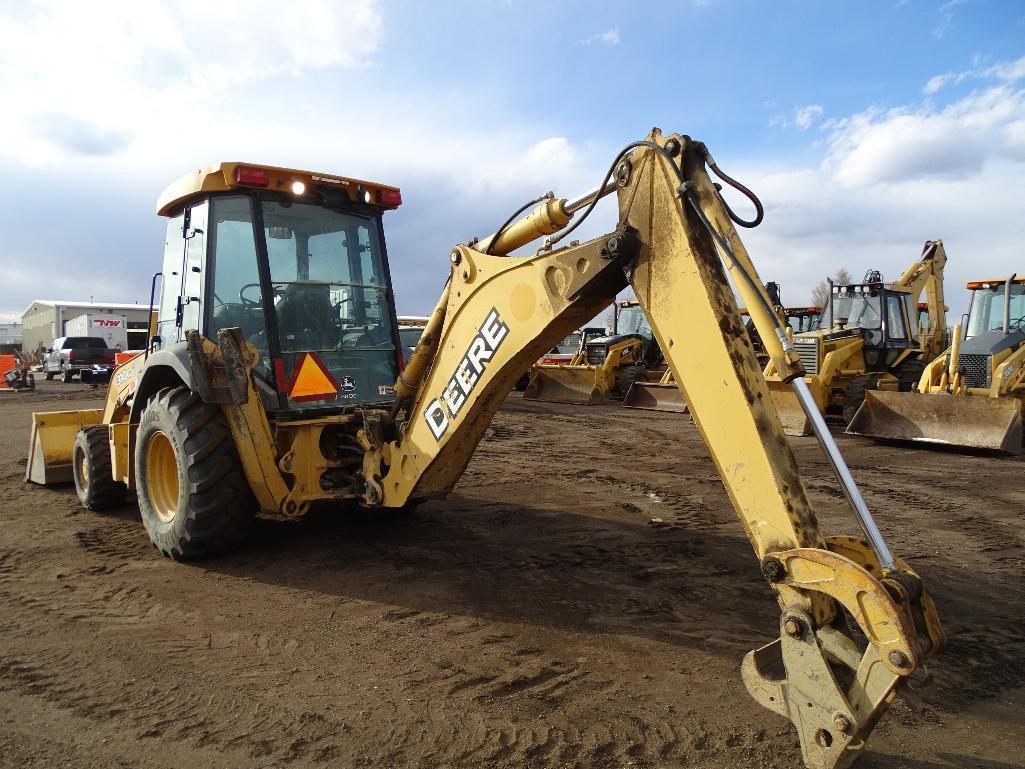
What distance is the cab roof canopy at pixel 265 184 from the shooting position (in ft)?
16.3

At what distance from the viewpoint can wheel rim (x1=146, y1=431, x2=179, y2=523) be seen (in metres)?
5.29

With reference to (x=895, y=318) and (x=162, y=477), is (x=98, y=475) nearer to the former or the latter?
(x=162, y=477)

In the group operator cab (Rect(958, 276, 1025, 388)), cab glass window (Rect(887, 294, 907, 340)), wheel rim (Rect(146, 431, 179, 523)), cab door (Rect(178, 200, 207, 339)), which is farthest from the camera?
cab glass window (Rect(887, 294, 907, 340))

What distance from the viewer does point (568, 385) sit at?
17062 millimetres

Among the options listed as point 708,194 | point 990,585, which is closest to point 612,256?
point 708,194

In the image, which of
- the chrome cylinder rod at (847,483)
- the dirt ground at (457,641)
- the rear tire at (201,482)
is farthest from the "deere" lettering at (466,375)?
the chrome cylinder rod at (847,483)

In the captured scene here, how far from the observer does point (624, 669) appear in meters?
3.39

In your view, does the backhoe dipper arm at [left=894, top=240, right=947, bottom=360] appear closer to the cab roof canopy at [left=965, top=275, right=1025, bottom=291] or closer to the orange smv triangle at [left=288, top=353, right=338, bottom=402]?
the cab roof canopy at [left=965, top=275, right=1025, bottom=291]

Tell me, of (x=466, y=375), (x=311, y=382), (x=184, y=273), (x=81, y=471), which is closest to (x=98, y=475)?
(x=81, y=471)

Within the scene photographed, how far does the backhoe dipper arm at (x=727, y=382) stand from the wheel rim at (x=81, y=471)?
4.19m

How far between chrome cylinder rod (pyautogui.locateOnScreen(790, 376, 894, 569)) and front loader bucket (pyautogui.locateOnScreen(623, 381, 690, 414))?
11.4m

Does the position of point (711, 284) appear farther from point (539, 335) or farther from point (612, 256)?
point (539, 335)

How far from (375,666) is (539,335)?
1.73 m

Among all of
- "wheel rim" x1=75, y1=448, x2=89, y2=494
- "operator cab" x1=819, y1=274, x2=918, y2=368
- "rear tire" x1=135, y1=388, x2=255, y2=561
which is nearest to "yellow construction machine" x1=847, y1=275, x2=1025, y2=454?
"operator cab" x1=819, y1=274, x2=918, y2=368
